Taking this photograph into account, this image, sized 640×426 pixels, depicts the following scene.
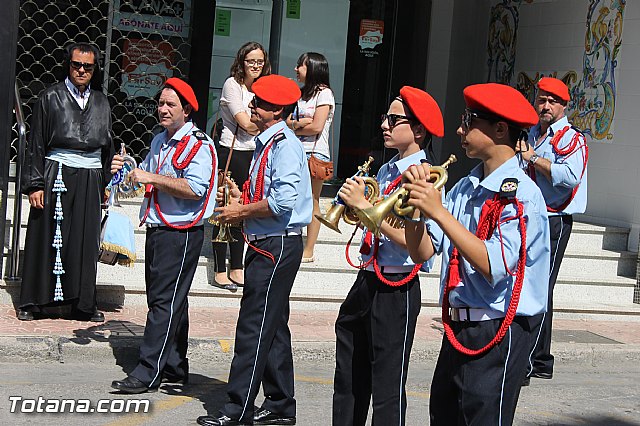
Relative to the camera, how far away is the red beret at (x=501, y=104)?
388cm

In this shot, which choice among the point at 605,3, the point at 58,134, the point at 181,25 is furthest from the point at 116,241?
the point at 605,3

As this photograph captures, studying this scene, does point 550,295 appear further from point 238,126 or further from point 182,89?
point 182,89

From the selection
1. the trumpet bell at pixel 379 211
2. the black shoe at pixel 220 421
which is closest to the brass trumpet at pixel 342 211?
the trumpet bell at pixel 379 211

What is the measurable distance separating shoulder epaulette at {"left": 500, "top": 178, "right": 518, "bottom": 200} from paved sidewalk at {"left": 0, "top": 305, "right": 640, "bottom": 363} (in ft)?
12.9

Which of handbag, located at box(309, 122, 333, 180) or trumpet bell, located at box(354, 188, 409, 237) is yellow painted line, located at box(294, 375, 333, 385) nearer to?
handbag, located at box(309, 122, 333, 180)

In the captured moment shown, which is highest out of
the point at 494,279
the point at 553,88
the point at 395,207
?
the point at 553,88

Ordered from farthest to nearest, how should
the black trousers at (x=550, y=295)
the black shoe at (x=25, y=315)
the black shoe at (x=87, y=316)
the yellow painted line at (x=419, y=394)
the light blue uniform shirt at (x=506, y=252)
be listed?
the black shoe at (x=87, y=316), the black shoe at (x=25, y=315), the black trousers at (x=550, y=295), the yellow painted line at (x=419, y=394), the light blue uniform shirt at (x=506, y=252)

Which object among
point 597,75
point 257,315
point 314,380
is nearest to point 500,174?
point 257,315

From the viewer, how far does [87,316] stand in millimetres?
7762

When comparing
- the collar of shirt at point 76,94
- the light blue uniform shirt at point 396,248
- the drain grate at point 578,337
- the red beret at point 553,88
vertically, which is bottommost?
the drain grate at point 578,337

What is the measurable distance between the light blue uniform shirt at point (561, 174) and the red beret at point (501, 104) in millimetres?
3289

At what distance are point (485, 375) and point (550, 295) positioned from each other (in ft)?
12.1

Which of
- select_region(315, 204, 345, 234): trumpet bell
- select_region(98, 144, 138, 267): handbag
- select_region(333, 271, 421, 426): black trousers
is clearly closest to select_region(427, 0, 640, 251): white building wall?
select_region(98, 144, 138, 267): handbag

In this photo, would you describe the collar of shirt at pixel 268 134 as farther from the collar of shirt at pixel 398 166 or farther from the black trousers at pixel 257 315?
the collar of shirt at pixel 398 166
